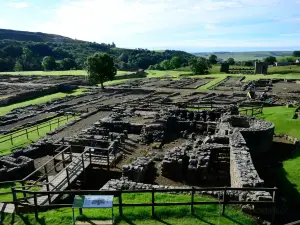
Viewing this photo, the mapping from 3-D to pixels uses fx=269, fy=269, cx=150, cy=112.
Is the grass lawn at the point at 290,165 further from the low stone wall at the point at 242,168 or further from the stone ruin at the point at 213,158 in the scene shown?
the low stone wall at the point at 242,168

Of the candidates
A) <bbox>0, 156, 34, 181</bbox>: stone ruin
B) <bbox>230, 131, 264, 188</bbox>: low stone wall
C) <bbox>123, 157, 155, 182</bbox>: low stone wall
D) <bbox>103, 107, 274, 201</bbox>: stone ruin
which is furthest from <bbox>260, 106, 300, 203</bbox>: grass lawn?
<bbox>0, 156, 34, 181</bbox>: stone ruin

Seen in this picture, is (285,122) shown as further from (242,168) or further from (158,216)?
(158,216)

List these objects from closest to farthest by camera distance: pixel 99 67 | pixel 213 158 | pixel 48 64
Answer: pixel 213 158, pixel 99 67, pixel 48 64

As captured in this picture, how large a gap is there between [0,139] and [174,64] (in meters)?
109

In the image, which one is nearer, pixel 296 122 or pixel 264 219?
pixel 264 219

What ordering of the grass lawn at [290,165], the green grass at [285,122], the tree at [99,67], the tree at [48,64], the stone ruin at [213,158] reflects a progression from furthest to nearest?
the tree at [48,64]
the tree at [99,67]
the green grass at [285,122]
the grass lawn at [290,165]
the stone ruin at [213,158]

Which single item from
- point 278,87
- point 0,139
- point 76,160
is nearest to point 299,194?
point 76,160

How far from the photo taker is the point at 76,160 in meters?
16.8

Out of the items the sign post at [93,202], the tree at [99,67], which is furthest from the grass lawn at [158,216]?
the tree at [99,67]

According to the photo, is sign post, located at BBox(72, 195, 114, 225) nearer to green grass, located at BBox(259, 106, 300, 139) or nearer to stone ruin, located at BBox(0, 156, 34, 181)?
stone ruin, located at BBox(0, 156, 34, 181)

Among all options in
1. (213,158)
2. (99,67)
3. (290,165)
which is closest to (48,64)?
(99,67)

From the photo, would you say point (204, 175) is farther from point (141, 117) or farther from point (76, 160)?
point (141, 117)

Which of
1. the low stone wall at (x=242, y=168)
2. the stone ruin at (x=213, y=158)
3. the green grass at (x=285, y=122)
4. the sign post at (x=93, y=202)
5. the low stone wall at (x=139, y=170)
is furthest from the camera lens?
the green grass at (x=285, y=122)

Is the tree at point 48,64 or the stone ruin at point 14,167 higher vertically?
the tree at point 48,64
